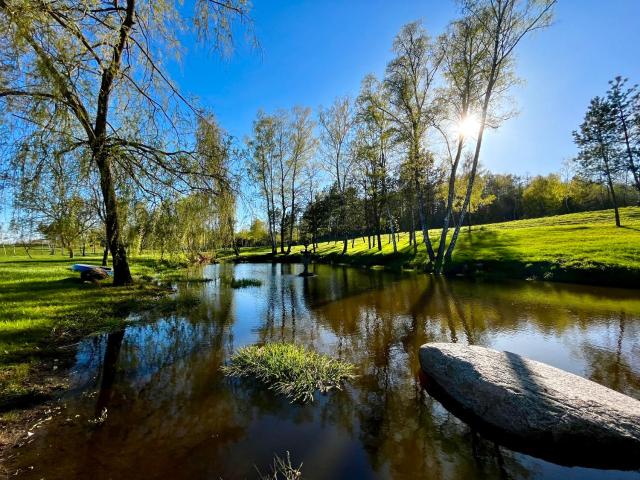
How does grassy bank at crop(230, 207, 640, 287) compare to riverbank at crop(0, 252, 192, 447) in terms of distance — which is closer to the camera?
riverbank at crop(0, 252, 192, 447)

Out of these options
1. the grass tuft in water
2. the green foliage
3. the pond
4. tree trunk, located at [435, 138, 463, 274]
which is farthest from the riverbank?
the green foliage

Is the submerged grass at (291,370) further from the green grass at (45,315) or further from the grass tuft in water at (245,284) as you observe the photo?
the grass tuft in water at (245,284)

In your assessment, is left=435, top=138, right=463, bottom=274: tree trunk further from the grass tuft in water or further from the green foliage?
the green foliage

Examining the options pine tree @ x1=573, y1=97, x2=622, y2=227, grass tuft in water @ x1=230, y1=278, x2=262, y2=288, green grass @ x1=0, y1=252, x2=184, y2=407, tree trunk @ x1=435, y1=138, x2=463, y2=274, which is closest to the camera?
green grass @ x1=0, y1=252, x2=184, y2=407

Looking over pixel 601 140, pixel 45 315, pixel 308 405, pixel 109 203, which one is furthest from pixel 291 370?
pixel 601 140

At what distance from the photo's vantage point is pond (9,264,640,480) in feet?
13.0

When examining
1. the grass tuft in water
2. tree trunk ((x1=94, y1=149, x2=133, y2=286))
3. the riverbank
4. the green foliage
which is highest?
the green foliage

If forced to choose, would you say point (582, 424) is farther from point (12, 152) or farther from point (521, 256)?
point (521, 256)

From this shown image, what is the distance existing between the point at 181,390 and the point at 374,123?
94.2 ft

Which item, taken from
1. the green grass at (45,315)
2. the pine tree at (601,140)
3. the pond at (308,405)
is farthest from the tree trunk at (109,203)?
the pine tree at (601,140)

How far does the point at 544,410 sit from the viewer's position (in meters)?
4.40

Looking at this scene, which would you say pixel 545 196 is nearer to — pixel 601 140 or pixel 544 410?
pixel 601 140

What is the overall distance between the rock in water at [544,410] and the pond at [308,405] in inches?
9.1

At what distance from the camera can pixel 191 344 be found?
8539mm
